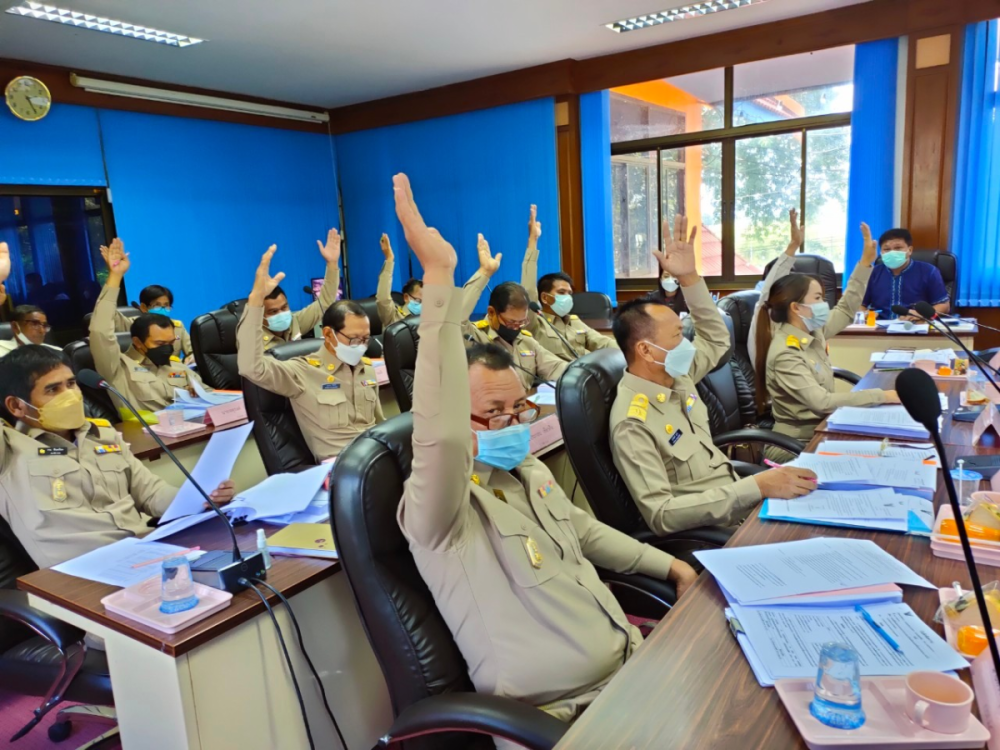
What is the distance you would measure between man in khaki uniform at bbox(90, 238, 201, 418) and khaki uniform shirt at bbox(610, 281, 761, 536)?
2.41 metres

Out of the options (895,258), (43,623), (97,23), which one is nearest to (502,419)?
(43,623)

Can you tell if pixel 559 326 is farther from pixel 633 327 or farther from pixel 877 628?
pixel 877 628

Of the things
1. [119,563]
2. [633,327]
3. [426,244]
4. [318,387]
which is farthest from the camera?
[318,387]

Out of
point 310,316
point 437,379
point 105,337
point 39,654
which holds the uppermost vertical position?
point 437,379

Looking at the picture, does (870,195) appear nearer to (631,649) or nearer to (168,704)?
(631,649)

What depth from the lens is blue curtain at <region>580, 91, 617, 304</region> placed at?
6586 mm

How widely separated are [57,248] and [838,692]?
6.58 meters

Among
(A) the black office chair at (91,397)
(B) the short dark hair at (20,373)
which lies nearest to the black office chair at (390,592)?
(B) the short dark hair at (20,373)

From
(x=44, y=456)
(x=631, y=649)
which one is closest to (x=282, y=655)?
A: (x=631, y=649)

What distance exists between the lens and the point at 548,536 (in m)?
1.40

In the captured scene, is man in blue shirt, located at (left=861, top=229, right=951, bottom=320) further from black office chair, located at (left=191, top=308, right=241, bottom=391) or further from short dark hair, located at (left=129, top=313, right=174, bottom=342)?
short dark hair, located at (left=129, top=313, right=174, bottom=342)

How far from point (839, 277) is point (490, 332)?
3.56m

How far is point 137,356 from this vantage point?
12.1 ft

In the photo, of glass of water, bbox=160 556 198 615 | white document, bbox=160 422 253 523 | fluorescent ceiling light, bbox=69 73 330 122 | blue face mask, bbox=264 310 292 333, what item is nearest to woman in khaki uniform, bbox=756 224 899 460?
white document, bbox=160 422 253 523
